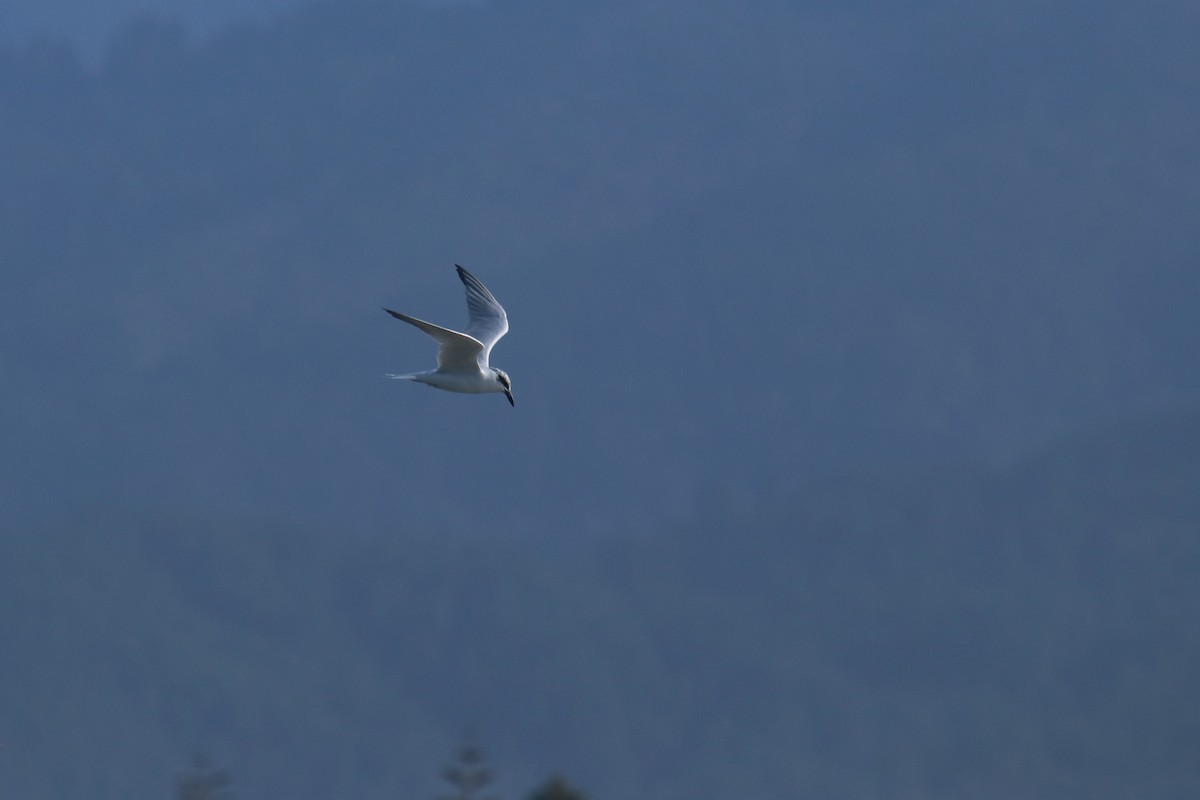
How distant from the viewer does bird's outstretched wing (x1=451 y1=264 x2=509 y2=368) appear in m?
19.7

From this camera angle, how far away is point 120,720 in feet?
510

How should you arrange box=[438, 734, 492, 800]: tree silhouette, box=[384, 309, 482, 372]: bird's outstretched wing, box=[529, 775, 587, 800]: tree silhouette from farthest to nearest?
box=[438, 734, 492, 800]: tree silhouette < box=[529, 775, 587, 800]: tree silhouette < box=[384, 309, 482, 372]: bird's outstretched wing

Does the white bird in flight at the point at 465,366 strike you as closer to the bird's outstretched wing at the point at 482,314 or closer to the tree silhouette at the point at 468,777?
the bird's outstretched wing at the point at 482,314

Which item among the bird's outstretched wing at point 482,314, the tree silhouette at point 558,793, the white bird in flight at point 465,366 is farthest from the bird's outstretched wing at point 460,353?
the tree silhouette at point 558,793

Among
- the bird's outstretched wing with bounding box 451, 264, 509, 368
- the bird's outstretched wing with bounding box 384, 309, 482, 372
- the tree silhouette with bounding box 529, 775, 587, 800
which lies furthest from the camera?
the tree silhouette with bounding box 529, 775, 587, 800

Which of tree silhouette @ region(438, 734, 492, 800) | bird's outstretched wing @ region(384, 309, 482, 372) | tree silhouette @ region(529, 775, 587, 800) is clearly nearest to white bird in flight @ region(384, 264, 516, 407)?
bird's outstretched wing @ region(384, 309, 482, 372)

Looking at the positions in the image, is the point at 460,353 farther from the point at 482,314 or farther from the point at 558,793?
the point at 558,793

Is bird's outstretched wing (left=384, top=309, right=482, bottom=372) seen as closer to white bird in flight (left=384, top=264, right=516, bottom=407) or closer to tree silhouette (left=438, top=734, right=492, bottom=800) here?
white bird in flight (left=384, top=264, right=516, bottom=407)

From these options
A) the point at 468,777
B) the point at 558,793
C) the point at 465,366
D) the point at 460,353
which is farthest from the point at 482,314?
the point at 468,777

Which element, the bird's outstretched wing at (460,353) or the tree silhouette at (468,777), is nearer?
the bird's outstretched wing at (460,353)

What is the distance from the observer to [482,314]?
65.7ft

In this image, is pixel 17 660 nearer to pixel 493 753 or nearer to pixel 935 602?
pixel 493 753

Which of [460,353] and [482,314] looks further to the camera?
[482,314]

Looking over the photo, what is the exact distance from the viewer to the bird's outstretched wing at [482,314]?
19.7 m
